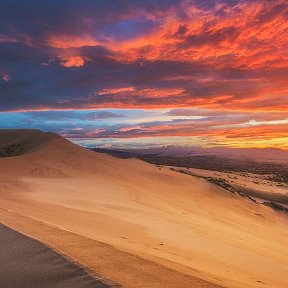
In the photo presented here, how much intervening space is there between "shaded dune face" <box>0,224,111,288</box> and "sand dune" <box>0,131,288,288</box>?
92 cm

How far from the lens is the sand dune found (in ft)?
17.5

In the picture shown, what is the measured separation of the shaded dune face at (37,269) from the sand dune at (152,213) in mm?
922

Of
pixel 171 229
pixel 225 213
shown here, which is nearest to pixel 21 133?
pixel 225 213

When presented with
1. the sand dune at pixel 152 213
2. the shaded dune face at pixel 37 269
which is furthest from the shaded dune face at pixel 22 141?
the shaded dune face at pixel 37 269

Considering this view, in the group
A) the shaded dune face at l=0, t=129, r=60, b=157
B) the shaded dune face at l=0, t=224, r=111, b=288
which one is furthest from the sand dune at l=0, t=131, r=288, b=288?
the shaded dune face at l=0, t=224, r=111, b=288

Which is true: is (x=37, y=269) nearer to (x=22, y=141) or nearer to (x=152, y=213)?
(x=152, y=213)

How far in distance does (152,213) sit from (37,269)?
6.58m

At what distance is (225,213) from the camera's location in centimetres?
1438

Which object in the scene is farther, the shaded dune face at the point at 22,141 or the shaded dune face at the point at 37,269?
the shaded dune face at the point at 22,141

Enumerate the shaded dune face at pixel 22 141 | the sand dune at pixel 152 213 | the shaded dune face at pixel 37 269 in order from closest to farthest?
the shaded dune face at pixel 37 269, the sand dune at pixel 152 213, the shaded dune face at pixel 22 141

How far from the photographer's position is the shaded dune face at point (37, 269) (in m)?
2.95

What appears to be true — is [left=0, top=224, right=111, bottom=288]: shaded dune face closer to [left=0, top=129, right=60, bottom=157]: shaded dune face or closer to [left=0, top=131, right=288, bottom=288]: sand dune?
[left=0, top=131, right=288, bottom=288]: sand dune

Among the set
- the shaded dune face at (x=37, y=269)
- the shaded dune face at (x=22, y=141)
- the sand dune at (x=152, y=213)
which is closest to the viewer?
the shaded dune face at (x=37, y=269)

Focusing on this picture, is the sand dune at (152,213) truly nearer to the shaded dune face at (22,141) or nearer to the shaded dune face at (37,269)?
the shaded dune face at (22,141)
